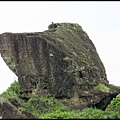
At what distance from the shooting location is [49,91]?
40281mm

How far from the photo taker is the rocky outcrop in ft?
130

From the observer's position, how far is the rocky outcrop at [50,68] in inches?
1565

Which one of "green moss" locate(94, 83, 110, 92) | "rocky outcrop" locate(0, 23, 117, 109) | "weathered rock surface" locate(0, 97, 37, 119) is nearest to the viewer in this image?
"weathered rock surface" locate(0, 97, 37, 119)

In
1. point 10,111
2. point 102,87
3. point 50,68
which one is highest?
point 50,68

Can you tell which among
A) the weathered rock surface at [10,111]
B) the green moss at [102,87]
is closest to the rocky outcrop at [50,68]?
the green moss at [102,87]

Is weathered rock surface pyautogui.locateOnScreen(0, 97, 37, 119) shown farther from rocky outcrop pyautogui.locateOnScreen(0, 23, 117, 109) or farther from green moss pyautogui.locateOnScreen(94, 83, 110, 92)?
green moss pyautogui.locateOnScreen(94, 83, 110, 92)

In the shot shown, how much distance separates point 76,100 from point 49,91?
2.17 metres

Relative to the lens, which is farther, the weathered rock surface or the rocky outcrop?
the rocky outcrop

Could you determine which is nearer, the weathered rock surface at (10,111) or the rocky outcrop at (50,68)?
the weathered rock surface at (10,111)

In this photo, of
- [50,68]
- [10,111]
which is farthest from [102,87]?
[10,111]

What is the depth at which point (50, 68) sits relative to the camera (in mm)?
40438

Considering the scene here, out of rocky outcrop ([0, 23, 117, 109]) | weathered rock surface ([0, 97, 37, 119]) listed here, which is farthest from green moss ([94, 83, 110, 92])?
weathered rock surface ([0, 97, 37, 119])

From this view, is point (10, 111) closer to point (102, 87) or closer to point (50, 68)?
point (50, 68)

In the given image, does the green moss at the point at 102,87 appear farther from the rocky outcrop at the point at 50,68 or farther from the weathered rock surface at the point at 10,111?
the weathered rock surface at the point at 10,111
